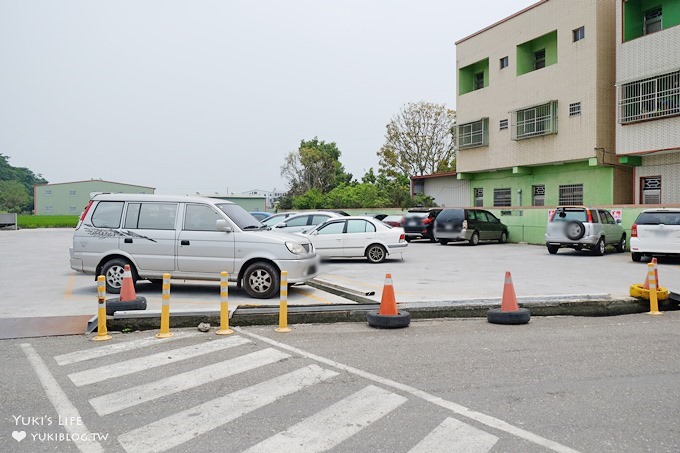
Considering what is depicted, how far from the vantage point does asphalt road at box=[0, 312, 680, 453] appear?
13.7 feet

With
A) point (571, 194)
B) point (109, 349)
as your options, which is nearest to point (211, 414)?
point (109, 349)

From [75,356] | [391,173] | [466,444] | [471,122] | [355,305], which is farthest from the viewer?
[391,173]

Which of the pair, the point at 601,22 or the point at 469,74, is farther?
the point at 469,74

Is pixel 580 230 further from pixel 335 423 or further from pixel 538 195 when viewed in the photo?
pixel 335 423

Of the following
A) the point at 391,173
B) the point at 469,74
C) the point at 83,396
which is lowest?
the point at 83,396

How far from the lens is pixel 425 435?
421cm

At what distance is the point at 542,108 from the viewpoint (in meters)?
29.5

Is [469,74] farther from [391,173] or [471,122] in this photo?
[391,173]

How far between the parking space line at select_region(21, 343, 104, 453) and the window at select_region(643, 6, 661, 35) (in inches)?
1093

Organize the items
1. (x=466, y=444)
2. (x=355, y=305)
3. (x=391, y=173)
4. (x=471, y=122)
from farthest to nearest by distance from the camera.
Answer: (x=391, y=173) → (x=471, y=122) → (x=355, y=305) → (x=466, y=444)

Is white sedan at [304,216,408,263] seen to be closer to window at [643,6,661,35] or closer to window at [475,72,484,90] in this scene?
window at [643,6,661,35]

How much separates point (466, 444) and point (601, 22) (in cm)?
2742

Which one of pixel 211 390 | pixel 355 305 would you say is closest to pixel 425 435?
pixel 211 390

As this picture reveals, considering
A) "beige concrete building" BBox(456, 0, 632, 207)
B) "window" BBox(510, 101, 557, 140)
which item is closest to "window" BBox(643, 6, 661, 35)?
"beige concrete building" BBox(456, 0, 632, 207)
